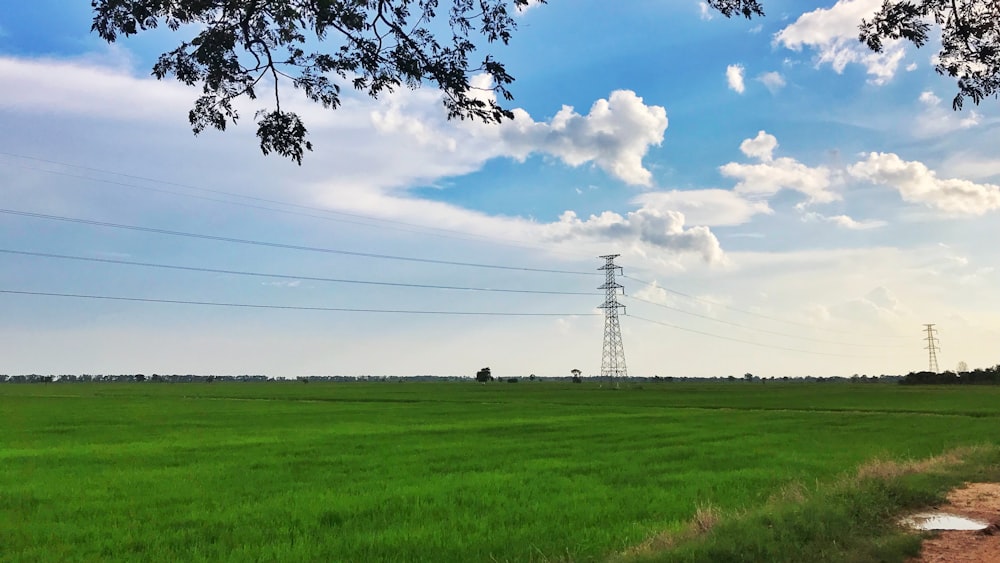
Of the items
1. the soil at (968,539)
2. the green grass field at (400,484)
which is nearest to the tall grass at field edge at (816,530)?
the soil at (968,539)

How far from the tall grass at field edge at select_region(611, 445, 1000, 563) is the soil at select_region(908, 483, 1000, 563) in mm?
246

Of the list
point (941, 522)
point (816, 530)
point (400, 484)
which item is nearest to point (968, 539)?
point (941, 522)

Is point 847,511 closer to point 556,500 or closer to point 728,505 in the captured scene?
point 728,505

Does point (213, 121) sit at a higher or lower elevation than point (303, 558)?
higher

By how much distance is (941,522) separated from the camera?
38.0 ft

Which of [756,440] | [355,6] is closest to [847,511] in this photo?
[355,6]

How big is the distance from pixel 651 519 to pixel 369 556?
585 centimetres

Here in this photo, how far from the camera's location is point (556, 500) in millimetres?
15695

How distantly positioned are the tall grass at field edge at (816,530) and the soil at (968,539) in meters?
0.25

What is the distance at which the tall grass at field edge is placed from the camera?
30.7ft

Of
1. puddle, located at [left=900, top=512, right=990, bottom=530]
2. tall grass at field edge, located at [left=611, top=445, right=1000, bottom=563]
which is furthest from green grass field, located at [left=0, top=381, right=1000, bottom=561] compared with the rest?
puddle, located at [left=900, top=512, right=990, bottom=530]

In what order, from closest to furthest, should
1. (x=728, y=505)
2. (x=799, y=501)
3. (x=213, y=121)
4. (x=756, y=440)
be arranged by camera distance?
(x=213, y=121) < (x=799, y=501) < (x=728, y=505) < (x=756, y=440)

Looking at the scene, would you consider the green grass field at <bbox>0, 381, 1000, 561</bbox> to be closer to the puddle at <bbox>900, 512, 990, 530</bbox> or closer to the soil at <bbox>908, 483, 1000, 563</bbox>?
the soil at <bbox>908, 483, 1000, 563</bbox>

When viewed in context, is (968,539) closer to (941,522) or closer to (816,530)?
(941,522)
